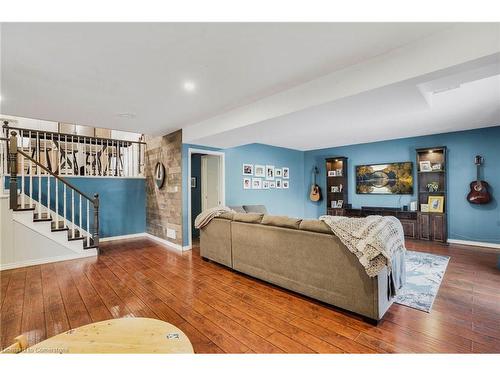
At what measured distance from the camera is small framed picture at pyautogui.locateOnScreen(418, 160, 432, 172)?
5.27 m

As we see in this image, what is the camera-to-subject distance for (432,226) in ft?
16.9

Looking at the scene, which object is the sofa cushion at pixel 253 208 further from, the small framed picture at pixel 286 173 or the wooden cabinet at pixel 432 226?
the wooden cabinet at pixel 432 226

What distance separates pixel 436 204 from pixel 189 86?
580 centimetres

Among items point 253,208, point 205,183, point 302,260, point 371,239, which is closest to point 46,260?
point 205,183

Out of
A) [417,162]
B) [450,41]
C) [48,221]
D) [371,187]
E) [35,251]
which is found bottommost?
[35,251]

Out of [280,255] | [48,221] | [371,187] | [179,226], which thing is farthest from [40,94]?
[371,187]

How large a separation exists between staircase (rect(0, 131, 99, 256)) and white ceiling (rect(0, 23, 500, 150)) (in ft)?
3.31

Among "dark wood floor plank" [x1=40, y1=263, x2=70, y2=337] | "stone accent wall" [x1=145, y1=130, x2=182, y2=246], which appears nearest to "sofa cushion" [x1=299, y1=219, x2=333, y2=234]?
"dark wood floor plank" [x1=40, y1=263, x2=70, y2=337]

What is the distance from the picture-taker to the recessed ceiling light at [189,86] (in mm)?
2688

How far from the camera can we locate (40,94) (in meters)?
2.90
